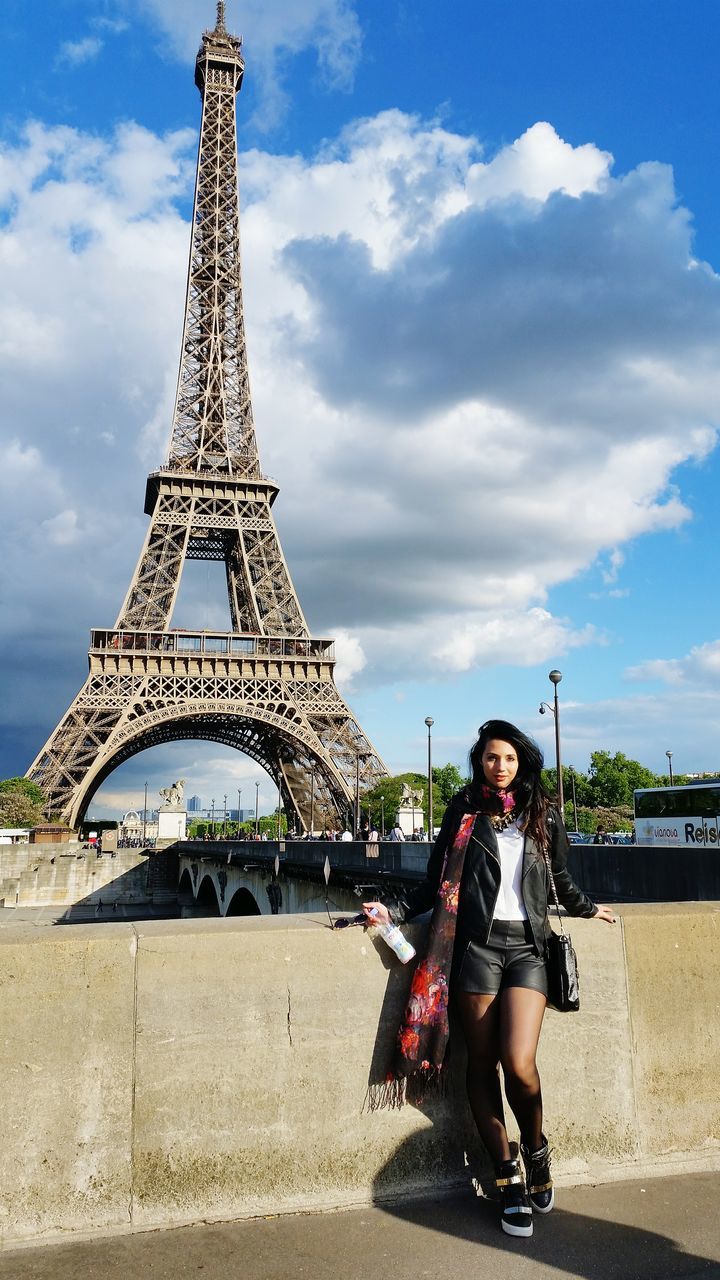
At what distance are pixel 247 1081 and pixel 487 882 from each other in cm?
140

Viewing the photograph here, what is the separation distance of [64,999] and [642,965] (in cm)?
288

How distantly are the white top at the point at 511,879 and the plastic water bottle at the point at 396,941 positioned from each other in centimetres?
46

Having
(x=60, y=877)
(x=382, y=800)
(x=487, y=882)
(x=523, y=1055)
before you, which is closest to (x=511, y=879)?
(x=487, y=882)

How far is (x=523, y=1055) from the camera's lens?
4.09 metres

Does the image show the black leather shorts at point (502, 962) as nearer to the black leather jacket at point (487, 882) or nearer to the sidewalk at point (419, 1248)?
the black leather jacket at point (487, 882)

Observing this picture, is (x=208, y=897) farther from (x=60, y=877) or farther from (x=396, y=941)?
(x=396, y=941)

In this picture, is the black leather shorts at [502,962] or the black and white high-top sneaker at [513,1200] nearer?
the black and white high-top sneaker at [513,1200]

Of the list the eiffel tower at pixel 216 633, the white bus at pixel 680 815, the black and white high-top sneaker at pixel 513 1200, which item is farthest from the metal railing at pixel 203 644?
the black and white high-top sneaker at pixel 513 1200

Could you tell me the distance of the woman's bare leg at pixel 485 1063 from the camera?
417 cm

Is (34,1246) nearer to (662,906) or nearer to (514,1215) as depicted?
(514,1215)

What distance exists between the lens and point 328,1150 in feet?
14.1

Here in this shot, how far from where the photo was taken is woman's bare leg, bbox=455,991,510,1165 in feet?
13.7

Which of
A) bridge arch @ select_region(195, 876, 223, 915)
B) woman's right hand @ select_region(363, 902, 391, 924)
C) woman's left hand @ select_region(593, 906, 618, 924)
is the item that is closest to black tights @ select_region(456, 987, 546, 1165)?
woman's right hand @ select_region(363, 902, 391, 924)

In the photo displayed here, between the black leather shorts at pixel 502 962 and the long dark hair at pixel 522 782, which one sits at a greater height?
the long dark hair at pixel 522 782
